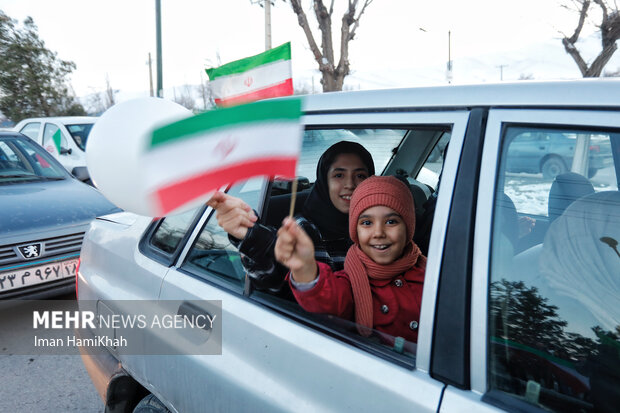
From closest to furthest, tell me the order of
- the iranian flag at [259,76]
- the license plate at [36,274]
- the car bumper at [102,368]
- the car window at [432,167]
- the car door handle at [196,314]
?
the car door handle at [196,314] → the car bumper at [102,368] → the car window at [432,167] → the license plate at [36,274] → the iranian flag at [259,76]

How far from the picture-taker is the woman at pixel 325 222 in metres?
1.52

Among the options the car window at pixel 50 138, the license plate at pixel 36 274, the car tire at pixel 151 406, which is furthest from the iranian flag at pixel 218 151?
the car window at pixel 50 138

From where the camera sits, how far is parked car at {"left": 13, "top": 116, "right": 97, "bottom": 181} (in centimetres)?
851

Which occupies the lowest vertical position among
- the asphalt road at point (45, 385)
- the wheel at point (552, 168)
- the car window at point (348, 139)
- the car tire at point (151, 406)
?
the asphalt road at point (45, 385)

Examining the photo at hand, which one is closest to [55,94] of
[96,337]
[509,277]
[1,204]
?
[1,204]

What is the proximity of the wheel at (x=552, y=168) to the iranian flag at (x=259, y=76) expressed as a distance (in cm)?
543

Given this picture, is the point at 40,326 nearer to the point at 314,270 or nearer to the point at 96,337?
the point at 96,337

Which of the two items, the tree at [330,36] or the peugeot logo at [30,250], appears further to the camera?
the tree at [330,36]

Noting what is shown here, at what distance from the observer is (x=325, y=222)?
7.55ft

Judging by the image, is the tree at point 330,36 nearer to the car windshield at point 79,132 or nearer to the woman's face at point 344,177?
A: the car windshield at point 79,132

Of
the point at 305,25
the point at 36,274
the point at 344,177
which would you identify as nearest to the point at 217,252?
the point at 344,177

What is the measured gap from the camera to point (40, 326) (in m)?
3.92

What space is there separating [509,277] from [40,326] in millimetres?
3995

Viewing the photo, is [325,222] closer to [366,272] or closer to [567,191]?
[366,272]
